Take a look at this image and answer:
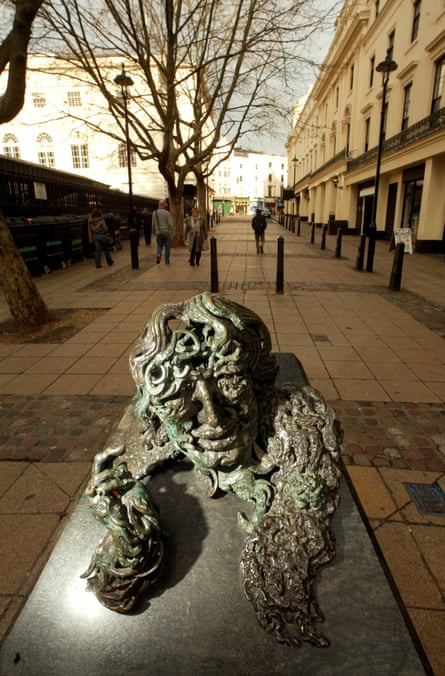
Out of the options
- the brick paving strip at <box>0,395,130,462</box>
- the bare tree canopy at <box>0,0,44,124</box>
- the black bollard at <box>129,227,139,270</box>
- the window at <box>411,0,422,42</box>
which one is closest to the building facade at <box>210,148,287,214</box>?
the window at <box>411,0,422,42</box>

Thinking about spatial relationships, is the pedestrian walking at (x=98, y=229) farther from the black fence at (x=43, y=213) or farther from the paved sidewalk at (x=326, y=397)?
the paved sidewalk at (x=326, y=397)

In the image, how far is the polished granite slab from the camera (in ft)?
3.45

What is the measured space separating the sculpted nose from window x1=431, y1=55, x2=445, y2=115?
61.9 feet

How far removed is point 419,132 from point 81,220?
45.2 feet

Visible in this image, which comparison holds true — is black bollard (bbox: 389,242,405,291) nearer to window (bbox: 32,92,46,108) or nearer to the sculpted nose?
the sculpted nose

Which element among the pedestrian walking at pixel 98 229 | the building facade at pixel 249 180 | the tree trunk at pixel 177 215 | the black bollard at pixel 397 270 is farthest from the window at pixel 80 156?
the building facade at pixel 249 180

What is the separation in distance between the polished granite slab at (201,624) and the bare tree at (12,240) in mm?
5758

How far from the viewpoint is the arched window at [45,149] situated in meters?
42.6

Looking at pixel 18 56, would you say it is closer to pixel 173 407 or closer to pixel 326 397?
pixel 326 397

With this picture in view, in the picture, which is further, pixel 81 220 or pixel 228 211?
pixel 228 211

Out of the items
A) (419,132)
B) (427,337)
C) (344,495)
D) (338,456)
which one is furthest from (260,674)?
(419,132)

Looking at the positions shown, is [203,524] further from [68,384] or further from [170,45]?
[170,45]

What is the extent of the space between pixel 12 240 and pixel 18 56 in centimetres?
277

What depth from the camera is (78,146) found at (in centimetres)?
4281
